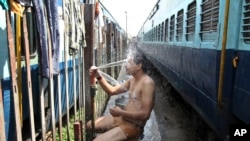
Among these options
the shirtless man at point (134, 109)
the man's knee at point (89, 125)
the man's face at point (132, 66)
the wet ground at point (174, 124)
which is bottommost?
the wet ground at point (174, 124)

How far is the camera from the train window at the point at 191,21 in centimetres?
529

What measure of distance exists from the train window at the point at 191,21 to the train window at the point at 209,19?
1.95 feet

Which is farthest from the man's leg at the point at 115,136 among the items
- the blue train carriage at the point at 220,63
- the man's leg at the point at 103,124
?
the blue train carriage at the point at 220,63

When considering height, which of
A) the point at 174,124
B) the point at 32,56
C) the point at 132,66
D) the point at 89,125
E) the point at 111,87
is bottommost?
the point at 174,124

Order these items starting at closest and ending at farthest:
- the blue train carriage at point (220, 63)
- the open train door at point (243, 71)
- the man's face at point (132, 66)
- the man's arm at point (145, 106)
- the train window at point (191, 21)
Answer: the open train door at point (243, 71) → the blue train carriage at point (220, 63) → the man's arm at point (145, 106) → the man's face at point (132, 66) → the train window at point (191, 21)

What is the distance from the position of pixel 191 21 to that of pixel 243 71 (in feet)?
8.41

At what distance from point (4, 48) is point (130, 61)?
4.43ft

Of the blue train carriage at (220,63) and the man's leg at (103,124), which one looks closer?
the blue train carriage at (220,63)

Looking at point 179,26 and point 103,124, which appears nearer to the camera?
point 103,124

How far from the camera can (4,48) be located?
300 cm

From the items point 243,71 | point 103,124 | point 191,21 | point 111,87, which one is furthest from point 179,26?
point 243,71

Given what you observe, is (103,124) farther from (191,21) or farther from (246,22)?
(191,21)

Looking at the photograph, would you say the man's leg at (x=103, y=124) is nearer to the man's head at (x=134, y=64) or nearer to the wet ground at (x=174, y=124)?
the man's head at (x=134, y=64)

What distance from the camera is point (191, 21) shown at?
5535 mm
